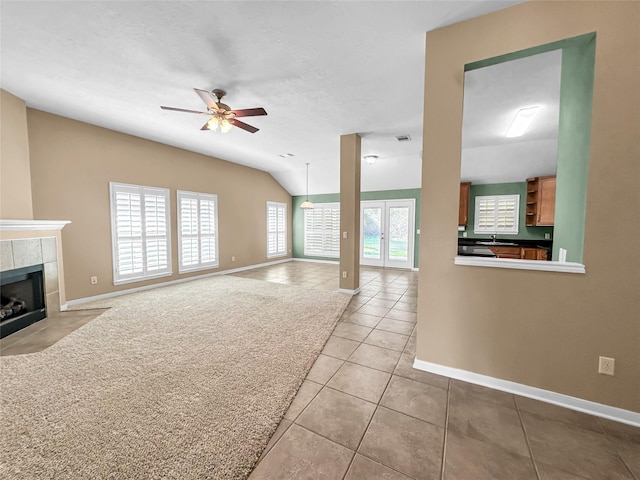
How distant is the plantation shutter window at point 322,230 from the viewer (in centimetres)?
829

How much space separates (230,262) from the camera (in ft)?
22.0

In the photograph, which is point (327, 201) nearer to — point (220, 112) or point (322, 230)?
point (322, 230)

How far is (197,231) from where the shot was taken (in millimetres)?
5844

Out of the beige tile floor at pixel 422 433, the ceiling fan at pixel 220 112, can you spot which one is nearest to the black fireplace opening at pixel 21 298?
the ceiling fan at pixel 220 112

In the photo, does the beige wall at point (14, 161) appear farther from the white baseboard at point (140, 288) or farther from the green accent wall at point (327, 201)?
the green accent wall at point (327, 201)

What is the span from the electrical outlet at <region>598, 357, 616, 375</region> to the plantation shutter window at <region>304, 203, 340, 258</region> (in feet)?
21.9

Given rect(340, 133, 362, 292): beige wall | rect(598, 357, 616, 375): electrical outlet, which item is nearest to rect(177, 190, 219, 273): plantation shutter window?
rect(340, 133, 362, 292): beige wall

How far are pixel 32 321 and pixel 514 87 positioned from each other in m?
6.66

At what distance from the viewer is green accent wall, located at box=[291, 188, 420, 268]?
715 cm

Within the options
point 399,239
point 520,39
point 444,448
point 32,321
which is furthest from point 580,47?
point 32,321

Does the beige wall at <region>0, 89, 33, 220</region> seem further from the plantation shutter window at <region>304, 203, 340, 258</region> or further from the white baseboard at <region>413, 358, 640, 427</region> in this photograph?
the plantation shutter window at <region>304, 203, 340, 258</region>

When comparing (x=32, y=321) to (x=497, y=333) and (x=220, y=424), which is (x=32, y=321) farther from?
(x=497, y=333)

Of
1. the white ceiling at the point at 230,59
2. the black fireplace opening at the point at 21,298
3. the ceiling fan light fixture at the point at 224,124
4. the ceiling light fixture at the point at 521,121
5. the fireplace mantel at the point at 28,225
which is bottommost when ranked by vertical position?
the black fireplace opening at the point at 21,298

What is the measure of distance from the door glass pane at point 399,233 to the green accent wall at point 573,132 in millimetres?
4828
